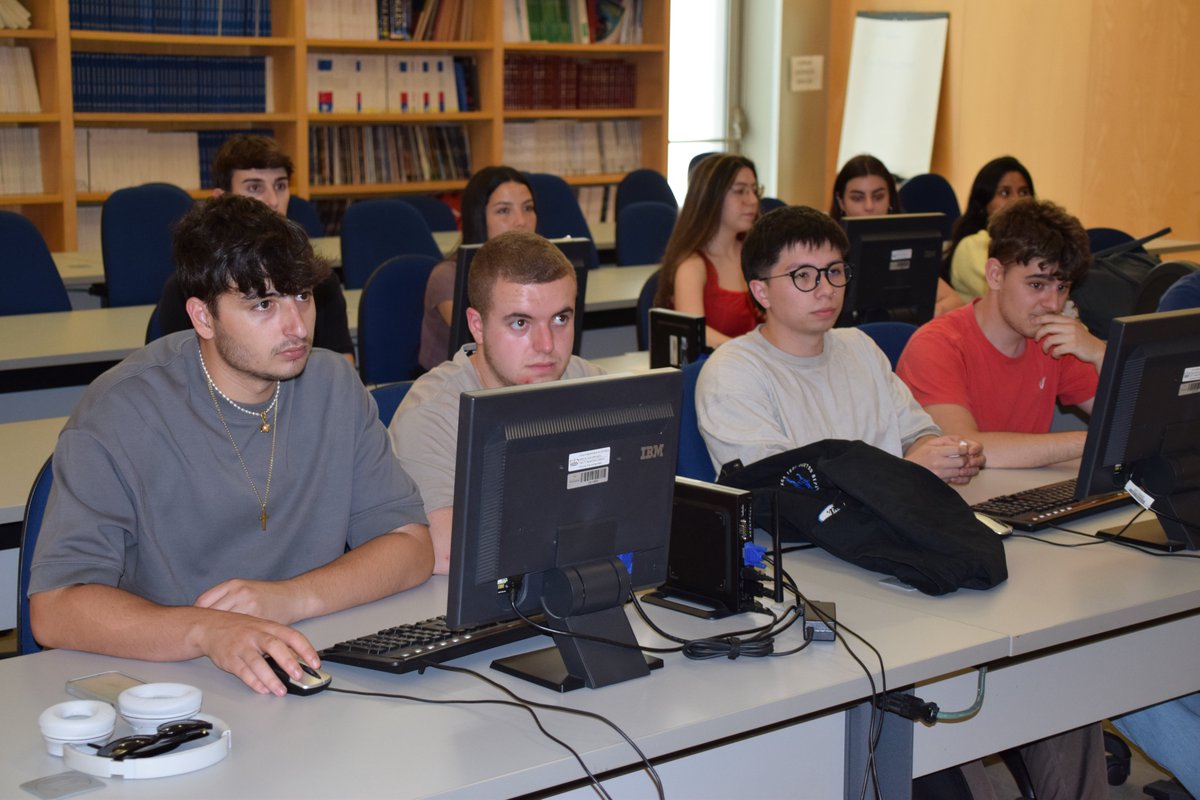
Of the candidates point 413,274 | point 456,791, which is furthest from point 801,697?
point 413,274

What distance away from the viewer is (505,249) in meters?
2.39

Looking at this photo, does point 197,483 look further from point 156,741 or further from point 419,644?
point 156,741

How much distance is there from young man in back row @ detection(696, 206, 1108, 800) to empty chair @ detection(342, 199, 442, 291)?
8.38 feet

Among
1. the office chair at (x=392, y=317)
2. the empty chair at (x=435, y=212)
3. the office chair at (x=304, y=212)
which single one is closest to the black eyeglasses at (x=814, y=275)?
the office chair at (x=392, y=317)

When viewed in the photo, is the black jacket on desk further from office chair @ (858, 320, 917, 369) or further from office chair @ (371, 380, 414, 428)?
office chair @ (858, 320, 917, 369)

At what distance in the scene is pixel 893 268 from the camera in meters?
4.14

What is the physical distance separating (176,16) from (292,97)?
2.11ft

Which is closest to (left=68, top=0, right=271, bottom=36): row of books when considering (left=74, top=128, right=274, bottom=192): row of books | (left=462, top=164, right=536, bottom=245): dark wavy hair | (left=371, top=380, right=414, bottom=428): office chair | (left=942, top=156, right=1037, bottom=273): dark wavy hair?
(left=74, top=128, right=274, bottom=192): row of books

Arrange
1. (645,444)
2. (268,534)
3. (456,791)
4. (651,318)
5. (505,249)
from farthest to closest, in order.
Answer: (651,318), (505,249), (268,534), (645,444), (456,791)

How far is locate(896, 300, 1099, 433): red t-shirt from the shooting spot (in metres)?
3.06

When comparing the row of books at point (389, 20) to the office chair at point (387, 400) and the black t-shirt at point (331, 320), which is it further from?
the office chair at point (387, 400)

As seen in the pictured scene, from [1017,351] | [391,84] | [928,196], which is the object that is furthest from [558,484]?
[928,196]

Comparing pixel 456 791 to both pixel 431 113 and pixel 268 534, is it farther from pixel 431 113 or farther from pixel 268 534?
pixel 431 113

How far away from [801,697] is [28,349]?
2881 mm
